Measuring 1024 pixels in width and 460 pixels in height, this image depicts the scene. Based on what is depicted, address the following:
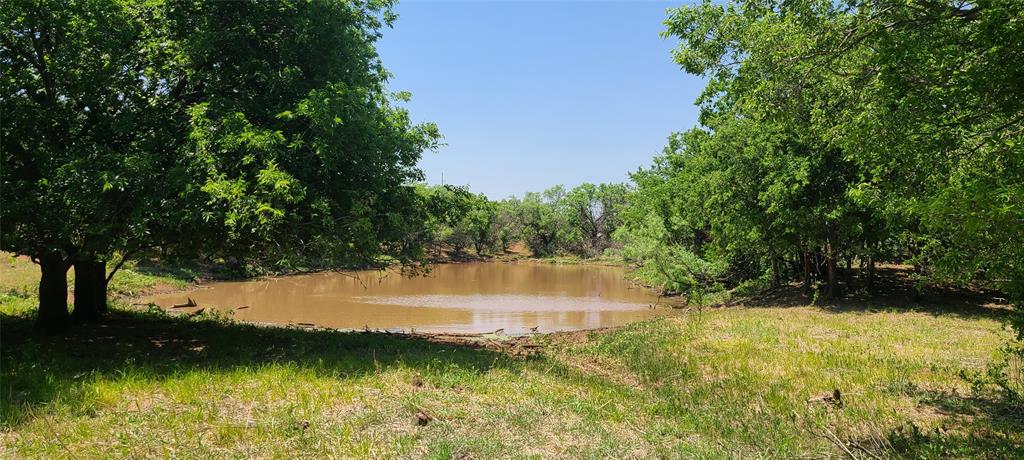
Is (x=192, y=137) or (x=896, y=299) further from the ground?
(x=192, y=137)

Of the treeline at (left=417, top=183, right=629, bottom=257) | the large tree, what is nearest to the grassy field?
the large tree

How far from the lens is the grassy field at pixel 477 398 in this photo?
5810mm

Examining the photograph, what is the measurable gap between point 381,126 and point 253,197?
3.08 metres

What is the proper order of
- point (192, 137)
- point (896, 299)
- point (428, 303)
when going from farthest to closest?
1. point (428, 303)
2. point (896, 299)
3. point (192, 137)

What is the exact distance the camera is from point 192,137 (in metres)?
9.14

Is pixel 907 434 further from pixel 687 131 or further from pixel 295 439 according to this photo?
pixel 687 131

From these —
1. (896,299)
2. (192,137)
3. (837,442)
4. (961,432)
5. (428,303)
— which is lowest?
(428,303)

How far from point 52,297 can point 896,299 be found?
26.8m

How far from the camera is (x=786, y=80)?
27.4 ft

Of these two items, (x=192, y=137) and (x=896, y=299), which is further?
(x=896, y=299)

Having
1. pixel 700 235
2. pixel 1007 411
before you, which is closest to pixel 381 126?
pixel 1007 411

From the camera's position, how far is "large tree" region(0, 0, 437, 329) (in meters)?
8.81

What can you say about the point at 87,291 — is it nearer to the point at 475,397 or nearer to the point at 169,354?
the point at 169,354

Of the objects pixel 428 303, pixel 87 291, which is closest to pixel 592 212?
pixel 428 303
